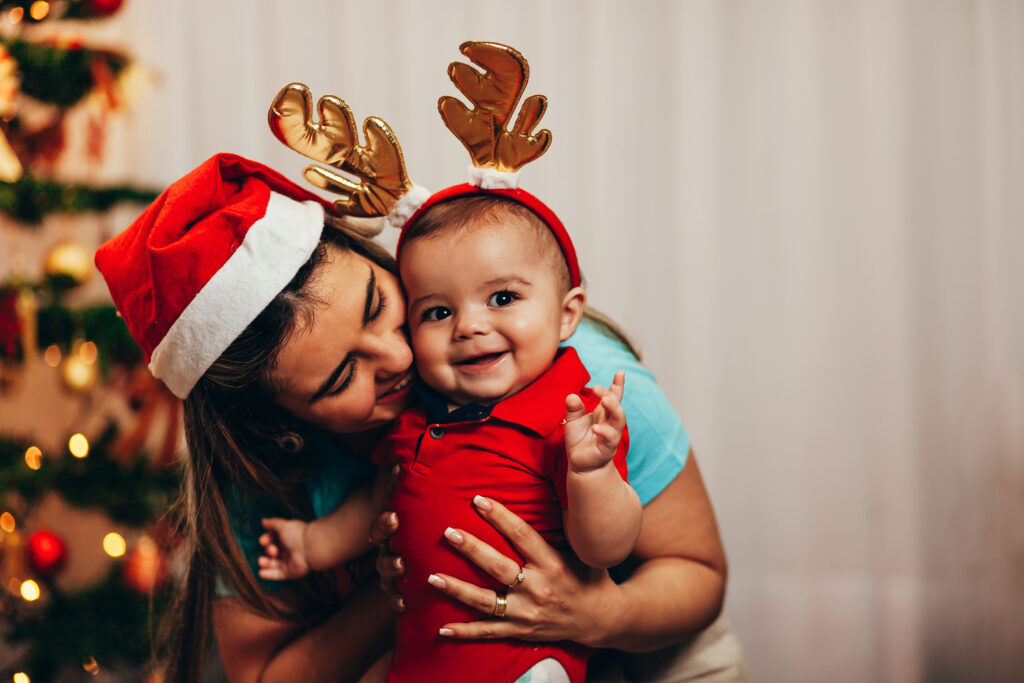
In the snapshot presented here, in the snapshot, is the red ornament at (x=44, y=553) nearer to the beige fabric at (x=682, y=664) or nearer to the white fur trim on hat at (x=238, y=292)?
the white fur trim on hat at (x=238, y=292)

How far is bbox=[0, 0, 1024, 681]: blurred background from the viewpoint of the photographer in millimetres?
2195

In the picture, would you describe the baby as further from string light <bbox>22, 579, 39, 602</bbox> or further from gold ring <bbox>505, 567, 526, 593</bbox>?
string light <bbox>22, 579, 39, 602</bbox>

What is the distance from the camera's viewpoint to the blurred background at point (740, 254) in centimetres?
220

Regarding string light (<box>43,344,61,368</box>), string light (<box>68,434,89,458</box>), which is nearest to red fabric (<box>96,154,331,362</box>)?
string light (<box>68,434,89,458</box>)

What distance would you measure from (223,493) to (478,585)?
563 mm

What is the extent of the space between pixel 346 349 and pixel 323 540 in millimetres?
386

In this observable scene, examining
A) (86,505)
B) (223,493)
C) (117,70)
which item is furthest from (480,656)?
(117,70)

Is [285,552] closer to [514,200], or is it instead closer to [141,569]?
[514,200]

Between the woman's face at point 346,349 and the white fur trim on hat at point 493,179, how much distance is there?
20 cm

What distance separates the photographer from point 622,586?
42.6 inches

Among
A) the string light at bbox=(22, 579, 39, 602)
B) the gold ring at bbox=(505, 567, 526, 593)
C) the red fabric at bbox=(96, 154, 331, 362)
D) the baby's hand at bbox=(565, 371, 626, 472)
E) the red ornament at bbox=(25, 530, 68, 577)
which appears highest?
the red fabric at bbox=(96, 154, 331, 362)

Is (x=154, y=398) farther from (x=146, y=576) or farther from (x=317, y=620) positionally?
(x=317, y=620)

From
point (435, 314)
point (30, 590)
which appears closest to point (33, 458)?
point (30, 590)

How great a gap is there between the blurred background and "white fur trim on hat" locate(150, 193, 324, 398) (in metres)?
1.34
